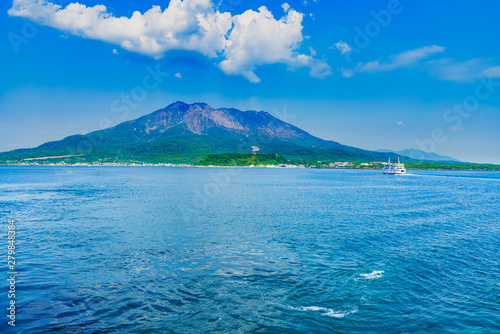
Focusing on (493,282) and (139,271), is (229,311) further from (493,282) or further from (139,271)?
(493,282)

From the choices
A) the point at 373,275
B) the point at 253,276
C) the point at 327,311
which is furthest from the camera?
the point at 373,275

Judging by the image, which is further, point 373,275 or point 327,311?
point 373,275

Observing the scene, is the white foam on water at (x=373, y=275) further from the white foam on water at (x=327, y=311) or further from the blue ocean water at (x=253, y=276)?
the white foam on water at (x=327, y=311)

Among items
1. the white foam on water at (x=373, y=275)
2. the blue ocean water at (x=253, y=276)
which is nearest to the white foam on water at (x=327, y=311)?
the blue ocean water at (x=253, y=276)

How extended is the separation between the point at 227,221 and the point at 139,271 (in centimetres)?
1655

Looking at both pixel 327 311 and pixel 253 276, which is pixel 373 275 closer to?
pixel 327 311

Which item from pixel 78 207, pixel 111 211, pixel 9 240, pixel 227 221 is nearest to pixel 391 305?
pixel 227 221

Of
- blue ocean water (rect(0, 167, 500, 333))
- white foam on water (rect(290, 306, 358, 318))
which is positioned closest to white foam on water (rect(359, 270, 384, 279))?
blue ocean water (rect(0, 167, 500, 333))

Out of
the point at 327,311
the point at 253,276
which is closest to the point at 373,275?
the point at 327,311

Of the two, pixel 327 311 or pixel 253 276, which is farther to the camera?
pixel 253 276

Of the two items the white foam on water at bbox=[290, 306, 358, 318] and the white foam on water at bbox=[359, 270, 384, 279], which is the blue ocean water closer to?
the white foam on water at bbox=[290, 306, 358, 318]

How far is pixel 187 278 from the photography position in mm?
17328

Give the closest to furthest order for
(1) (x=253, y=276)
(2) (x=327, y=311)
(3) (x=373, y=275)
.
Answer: (2) (x=327, y=311) < (1) (x=253, y=276) < (3) (x=373, y=275)

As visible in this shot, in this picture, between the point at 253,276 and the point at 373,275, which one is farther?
the point at 373,275
